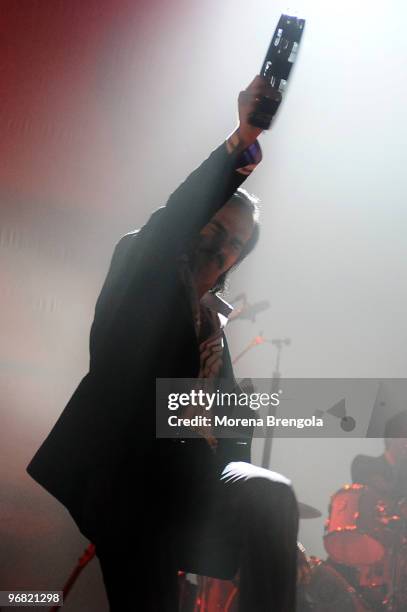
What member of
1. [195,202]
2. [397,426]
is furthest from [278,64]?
[397,426]

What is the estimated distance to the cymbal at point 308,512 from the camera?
3.95 feet

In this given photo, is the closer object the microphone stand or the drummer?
the microphone stand

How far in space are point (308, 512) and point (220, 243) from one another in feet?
2.17

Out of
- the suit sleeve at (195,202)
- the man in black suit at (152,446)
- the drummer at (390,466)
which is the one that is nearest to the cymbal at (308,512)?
the drummer at (390,466)

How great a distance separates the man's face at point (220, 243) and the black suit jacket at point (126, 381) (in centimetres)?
10

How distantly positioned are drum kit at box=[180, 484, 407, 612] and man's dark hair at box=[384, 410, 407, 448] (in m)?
0.14

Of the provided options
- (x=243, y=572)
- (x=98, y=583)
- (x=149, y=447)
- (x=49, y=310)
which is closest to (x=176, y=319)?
(x=149, y=447)

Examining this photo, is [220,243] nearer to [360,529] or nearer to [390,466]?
[390,466]

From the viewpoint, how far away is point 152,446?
2.26ft

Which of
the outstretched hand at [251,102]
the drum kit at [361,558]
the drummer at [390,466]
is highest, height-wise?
the outstretched hand at [251,102]

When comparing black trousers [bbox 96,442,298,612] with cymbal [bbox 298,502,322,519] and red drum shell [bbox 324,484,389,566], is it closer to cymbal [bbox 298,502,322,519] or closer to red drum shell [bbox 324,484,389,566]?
cymbal [bbox 298,502,322,519]

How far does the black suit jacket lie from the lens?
0.67m

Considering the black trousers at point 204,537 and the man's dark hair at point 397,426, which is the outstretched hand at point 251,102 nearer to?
the black trousers at point 204,537

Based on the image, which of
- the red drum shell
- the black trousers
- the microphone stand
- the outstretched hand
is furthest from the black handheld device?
the red drum shell
